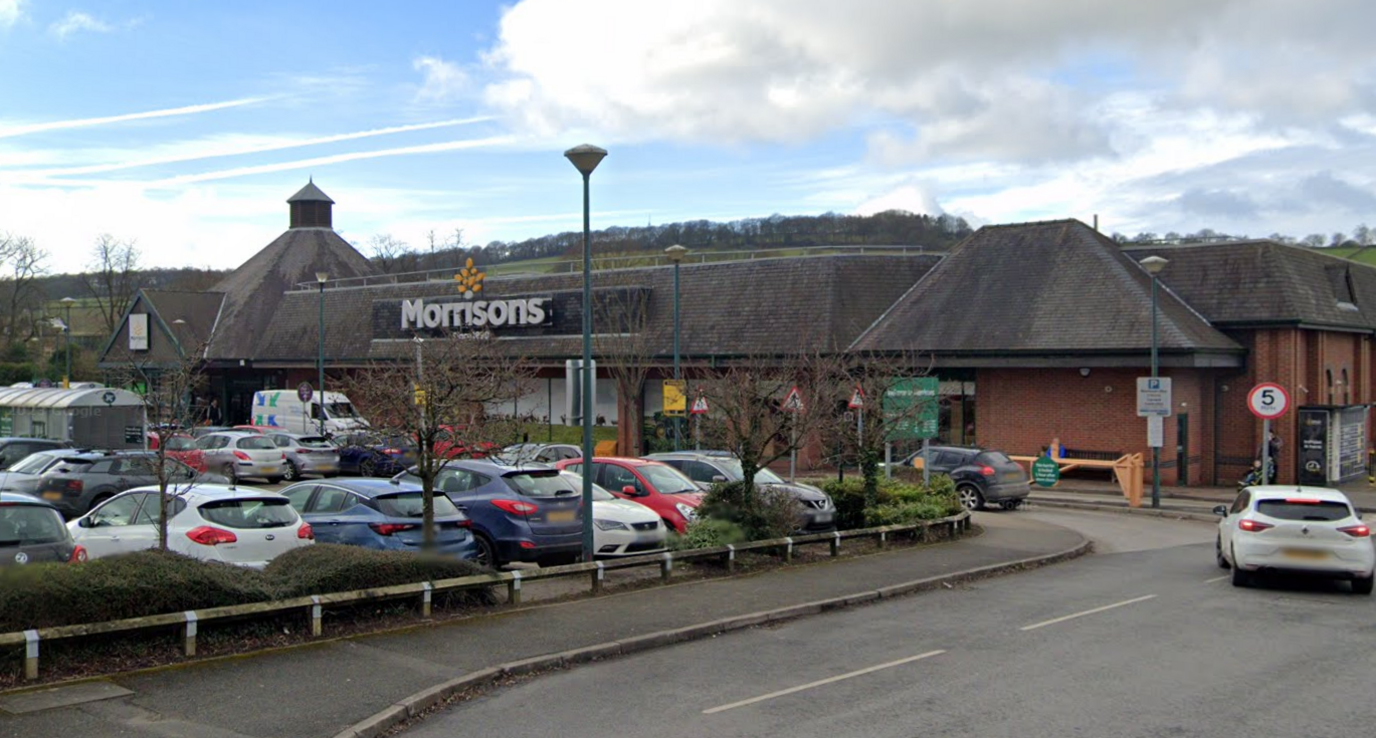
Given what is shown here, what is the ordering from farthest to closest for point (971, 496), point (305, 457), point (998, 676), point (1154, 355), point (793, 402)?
point (305, 457) < point (1154, 355) < point (971, 496) < point (793, 402) < point (998, 676)

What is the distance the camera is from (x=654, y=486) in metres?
18.9

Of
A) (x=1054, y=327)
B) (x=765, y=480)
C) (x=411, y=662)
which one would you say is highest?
(x=1054, y=327)

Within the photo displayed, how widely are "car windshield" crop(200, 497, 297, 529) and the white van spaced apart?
27.6 meters

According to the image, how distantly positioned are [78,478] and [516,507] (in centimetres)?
1085

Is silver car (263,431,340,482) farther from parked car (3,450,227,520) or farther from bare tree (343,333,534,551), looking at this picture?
bare tree (343,333,534,551)

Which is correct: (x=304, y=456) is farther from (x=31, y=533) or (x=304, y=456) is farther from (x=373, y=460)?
(x=31, y=533)

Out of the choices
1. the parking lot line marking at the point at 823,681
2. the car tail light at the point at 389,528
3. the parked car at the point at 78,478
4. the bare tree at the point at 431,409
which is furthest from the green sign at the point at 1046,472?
the parked car at the point at 78,478

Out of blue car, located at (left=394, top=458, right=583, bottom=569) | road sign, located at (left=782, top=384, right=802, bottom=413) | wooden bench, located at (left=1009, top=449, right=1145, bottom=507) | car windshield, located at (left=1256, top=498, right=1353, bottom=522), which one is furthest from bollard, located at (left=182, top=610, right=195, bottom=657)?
wooden bench, located at (left=1009, top=449, right=1145, bottom=507)

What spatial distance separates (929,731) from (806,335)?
29.3 meters

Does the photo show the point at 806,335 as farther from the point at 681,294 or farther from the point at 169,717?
the point at 169,717

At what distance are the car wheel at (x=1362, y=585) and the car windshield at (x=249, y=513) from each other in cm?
1357

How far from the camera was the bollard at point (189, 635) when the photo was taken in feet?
32.9

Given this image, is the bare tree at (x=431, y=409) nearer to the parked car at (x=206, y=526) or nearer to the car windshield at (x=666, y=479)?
the parked car at (x=206, y=526)

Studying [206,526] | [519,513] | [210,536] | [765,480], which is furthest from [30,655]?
[765,480]
